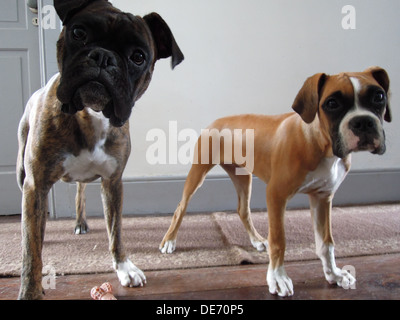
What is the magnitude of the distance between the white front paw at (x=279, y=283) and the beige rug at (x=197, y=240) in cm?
30

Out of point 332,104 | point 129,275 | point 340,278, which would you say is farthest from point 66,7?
point 340,278

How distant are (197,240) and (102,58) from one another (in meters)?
1.20

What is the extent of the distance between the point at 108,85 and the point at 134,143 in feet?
4.96

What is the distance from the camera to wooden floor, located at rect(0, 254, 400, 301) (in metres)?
1.23

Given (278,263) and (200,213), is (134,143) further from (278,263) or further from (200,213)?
(278,263)

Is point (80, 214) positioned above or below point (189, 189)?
below

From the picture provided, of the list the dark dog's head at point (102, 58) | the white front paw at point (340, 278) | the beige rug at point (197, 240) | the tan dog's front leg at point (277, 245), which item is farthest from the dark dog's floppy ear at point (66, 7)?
the white front paw at point (340, 278)

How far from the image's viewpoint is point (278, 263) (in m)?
1.23

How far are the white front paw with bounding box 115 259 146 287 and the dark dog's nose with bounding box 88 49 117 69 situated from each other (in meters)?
0.81

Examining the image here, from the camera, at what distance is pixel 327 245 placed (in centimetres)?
130

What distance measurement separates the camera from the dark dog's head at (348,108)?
3.26 feet

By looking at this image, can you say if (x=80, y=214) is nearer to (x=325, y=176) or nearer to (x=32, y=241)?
(x=32, y=241)

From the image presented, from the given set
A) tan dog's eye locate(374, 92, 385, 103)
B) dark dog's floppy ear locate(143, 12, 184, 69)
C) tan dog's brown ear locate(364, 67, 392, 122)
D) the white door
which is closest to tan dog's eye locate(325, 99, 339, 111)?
tan dog's eye locate(374, 92, 385, 103)
